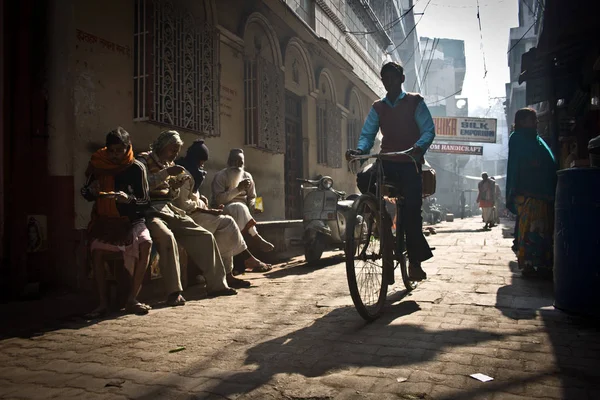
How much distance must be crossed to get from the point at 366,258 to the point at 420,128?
1365mm

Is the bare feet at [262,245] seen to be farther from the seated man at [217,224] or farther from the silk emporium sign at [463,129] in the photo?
the silk emporium sign at [463,129]

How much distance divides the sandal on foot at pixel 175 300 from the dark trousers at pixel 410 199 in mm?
1840

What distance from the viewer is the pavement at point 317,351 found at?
2078 mm

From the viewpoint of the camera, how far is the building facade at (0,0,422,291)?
4.43 metres

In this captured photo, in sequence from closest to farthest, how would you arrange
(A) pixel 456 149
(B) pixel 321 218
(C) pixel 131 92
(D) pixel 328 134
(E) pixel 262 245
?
1. (C) pixel 131 92
2. (E) pixel 262 245
3. (B) pixel 321 218
4. (D) pixel 328 134
5. (A) pixel 456 149

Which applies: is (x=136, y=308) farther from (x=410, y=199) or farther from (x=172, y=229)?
(x=410, y=199)

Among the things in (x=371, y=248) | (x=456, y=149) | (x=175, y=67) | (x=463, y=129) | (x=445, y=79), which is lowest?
(x=371, y=248)

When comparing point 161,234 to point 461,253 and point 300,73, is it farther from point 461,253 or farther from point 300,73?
point 300,73

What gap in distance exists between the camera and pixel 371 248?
3.55 m

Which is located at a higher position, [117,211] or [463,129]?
[463,129]

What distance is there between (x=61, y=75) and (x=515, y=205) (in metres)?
4.99

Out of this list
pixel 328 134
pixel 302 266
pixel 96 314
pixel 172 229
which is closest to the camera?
pixel 96 314

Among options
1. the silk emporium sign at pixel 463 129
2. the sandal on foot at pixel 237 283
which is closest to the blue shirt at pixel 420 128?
the sandal on foot at pixel 237 283

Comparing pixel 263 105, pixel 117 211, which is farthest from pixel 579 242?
pixel 263 105
